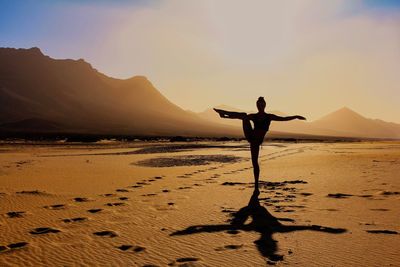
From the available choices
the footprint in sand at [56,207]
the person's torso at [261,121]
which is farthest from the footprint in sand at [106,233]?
the person's torso at [261,121]

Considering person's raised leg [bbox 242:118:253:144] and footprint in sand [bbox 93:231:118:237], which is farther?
person's raised leg [bbox 242:118:253:144]

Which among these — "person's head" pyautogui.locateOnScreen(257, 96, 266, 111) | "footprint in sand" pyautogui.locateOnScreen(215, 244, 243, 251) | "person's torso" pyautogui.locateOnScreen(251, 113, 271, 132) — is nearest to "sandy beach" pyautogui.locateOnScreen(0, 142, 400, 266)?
"footprint in sand" pyautogui.locateOnScreen(215, 244, 243, 251)

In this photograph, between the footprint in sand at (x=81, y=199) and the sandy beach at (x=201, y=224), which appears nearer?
the sandy beach at (x=201, y=224)

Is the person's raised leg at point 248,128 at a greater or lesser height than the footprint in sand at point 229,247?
greater

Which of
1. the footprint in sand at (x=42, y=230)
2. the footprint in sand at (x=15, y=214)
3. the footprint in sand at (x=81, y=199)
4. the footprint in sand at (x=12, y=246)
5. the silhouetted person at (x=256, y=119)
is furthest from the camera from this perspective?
the footprint in sand at (x=81, y=199)

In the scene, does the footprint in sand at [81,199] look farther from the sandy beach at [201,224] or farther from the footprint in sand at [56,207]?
the footprint in sand at [56,207]

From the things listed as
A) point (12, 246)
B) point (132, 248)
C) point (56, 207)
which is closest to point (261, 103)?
point (132, 248)

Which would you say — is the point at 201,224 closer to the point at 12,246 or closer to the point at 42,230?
the point at 42,230

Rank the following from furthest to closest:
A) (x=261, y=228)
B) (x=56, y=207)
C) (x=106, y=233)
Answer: (x=56, y=207) → (x=261, y=228) → (x=106, y=233)

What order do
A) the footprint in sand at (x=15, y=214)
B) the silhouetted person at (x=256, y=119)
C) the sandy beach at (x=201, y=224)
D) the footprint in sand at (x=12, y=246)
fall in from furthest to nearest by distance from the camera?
the silhouetted person at (x=256, y=119), the footprint in sand at (x=15, y=214), the footprint in sand at (x=12, y=246), the sandy beach at (x=201, y=224)

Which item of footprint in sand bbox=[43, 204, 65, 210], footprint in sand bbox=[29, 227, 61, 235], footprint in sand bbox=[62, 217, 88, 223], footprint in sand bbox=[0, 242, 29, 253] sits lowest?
footprint in sand bbox=[0, 242, 29, 253]

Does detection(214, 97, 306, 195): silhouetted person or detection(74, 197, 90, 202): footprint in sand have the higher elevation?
detection(214, 97, 306, 195): silhouetted person

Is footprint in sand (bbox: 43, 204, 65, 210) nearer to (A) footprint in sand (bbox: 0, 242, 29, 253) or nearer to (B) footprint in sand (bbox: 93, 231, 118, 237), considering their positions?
(B) footprint in sand (bbox: 93, 231, 118, 237)

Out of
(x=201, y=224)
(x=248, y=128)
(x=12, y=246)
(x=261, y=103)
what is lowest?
(x=12, y=246)
